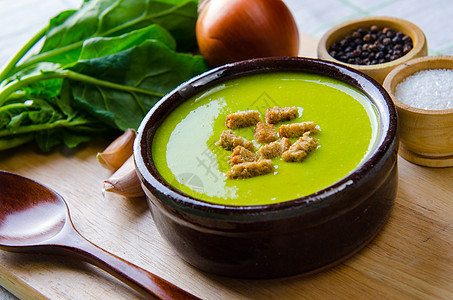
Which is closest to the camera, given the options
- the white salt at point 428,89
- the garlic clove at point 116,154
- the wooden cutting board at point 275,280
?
the wooden cutting board at point 275,280

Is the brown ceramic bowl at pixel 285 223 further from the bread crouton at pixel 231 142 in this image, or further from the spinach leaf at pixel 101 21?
the spinach leaf at pixel 101 21

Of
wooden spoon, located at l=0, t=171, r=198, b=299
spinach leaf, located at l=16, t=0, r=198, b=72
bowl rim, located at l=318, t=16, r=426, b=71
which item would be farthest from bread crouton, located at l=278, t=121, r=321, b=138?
spinach leaf, located at l=16, t=0, r=198, b=72

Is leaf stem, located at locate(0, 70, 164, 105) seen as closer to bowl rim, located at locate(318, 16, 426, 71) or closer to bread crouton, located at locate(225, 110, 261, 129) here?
bread crouton, located at locate(225, 110, 261, 129)

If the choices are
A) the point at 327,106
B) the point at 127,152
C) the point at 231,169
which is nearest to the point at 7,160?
the point at 127,152

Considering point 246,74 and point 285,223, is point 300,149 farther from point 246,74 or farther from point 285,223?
point 246,74

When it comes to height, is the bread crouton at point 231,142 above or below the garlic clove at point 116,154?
above

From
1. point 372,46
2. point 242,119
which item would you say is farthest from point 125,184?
point 372,46

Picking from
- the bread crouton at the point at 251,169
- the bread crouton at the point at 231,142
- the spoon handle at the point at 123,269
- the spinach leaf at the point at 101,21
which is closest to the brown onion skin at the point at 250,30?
the spinach leaf at the point at 101,21

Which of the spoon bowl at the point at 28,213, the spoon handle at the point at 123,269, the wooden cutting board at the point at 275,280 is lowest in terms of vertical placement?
the wooden cutting board at the point at 275,280
